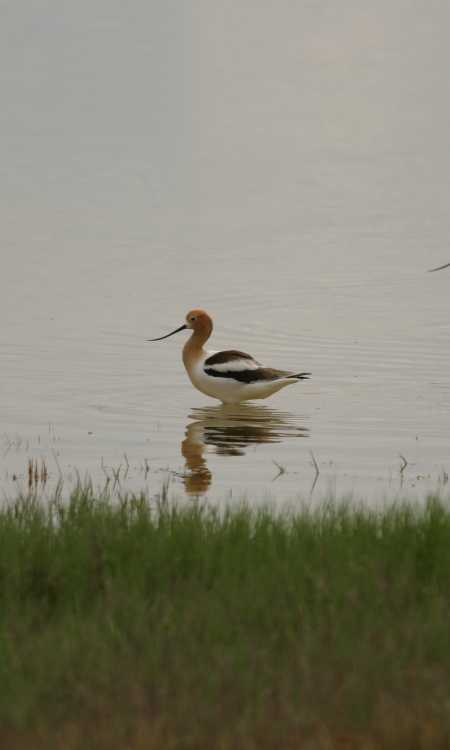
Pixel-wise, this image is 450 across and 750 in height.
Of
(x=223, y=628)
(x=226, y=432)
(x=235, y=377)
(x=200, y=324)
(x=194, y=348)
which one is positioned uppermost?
(x=200, y=324)

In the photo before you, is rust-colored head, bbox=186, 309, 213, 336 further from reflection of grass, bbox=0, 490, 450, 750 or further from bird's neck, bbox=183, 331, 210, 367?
reflection of grass, bbox=0, 490, 450, 750

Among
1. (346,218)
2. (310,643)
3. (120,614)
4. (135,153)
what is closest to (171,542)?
(120,614)

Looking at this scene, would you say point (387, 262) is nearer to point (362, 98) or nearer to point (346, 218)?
point (346, 218)

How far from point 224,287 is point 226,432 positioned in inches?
367

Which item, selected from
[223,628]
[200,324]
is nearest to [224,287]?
[200,324]

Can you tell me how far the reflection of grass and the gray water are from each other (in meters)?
1.52

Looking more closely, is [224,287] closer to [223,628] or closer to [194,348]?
[194,348]

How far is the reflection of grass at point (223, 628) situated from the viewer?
17.4 ft

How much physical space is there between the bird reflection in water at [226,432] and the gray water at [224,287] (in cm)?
3

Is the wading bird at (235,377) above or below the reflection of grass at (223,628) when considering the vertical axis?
above

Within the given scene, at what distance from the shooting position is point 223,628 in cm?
618

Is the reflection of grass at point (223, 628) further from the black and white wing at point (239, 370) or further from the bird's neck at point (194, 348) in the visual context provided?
the bird's neck at point (194, 348)

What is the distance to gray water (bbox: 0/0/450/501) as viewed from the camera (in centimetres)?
1209

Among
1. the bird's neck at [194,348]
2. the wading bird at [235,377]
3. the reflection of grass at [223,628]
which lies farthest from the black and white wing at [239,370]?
the reflection of grass at [223,628]
